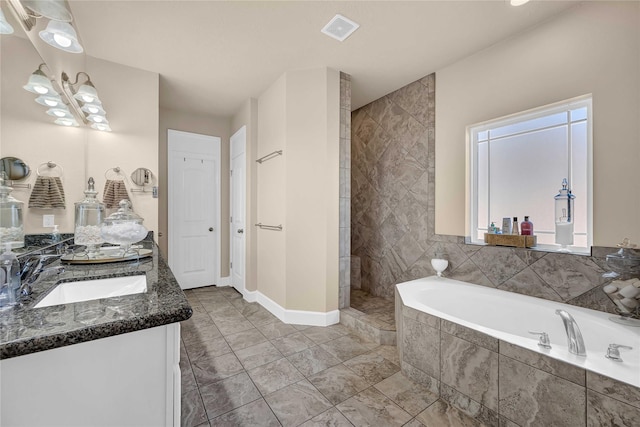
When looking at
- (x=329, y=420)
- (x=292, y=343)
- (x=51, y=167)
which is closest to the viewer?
(x=329, y=420)

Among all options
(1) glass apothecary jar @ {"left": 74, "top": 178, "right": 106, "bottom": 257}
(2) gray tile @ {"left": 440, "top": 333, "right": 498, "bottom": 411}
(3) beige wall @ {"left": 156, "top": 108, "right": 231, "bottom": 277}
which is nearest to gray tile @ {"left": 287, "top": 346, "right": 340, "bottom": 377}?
(2) gray tile @ {"left": 440, "top": 333, "right": 498, "bottom": 411}

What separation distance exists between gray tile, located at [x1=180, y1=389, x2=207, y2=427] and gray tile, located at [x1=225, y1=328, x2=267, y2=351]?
22.7 inches

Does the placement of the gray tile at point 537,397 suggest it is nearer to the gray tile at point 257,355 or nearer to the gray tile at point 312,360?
the gray tile at point 312,360

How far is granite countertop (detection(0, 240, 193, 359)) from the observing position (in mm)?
645

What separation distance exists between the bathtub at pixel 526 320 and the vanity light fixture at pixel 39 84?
2.40m

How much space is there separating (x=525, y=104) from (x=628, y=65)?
1.82 ft

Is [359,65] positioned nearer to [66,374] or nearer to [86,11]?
[86,11]

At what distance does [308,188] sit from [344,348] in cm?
153

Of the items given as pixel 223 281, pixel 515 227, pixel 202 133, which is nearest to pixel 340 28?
pixel 515 227

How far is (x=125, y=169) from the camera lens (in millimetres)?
2609

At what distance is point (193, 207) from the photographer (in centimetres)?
397

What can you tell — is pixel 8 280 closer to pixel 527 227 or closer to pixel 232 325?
pixel 232 325

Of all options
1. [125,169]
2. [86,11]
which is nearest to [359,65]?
[86,11]

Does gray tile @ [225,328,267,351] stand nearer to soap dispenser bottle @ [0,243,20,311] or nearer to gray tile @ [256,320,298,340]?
gray tile @ [256,320,298,340]
